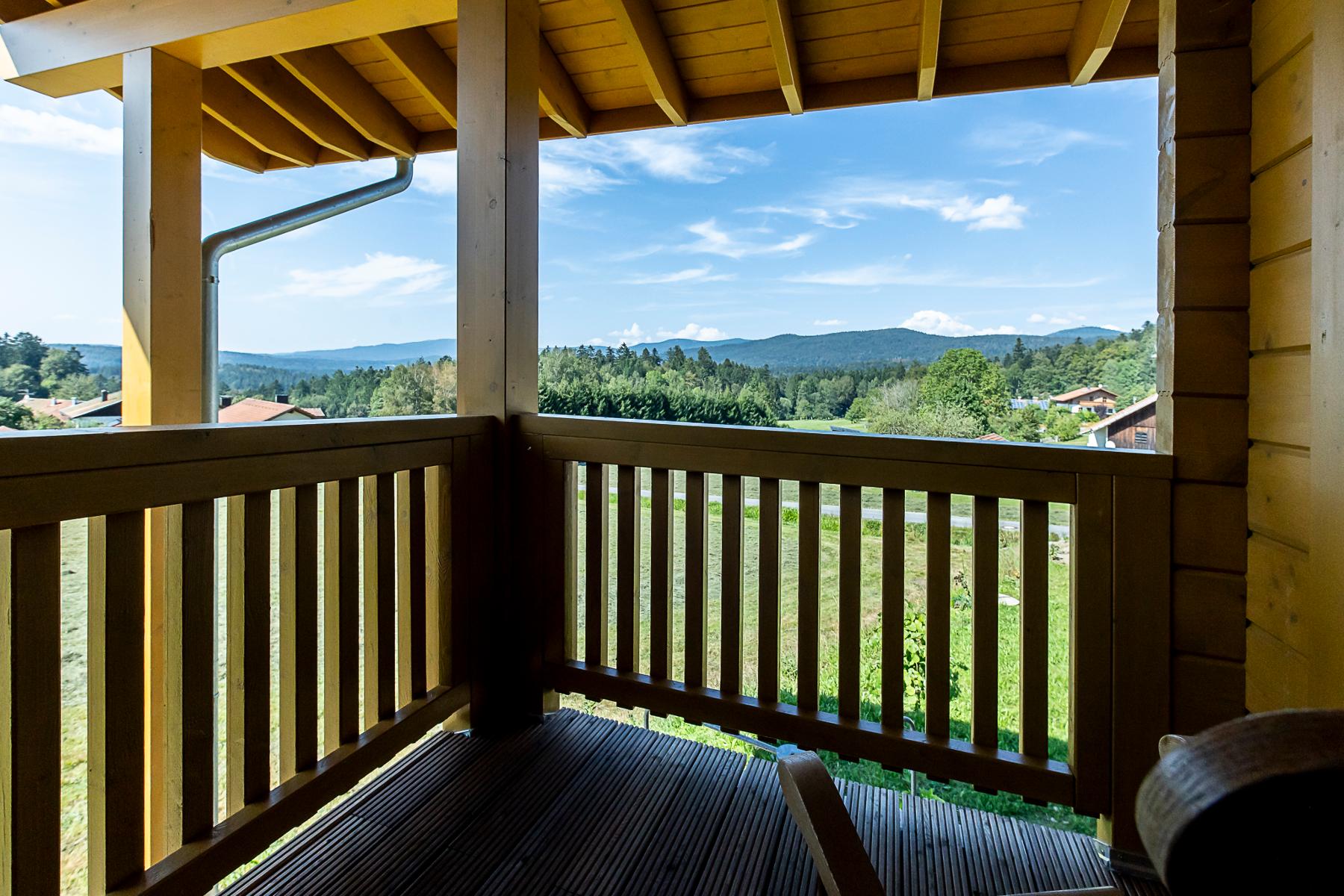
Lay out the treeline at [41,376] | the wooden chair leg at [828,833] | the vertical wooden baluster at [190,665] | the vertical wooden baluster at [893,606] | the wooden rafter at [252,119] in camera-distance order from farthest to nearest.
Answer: the wooden rafter at [252,119] → the treeline at [41,376] → the vertical wooden baluster at [893,606] → the vertical wooden baluster at [190,665] → the wooden chair leg at [828,833]

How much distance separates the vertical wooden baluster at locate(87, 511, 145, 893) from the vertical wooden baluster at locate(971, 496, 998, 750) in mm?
1619

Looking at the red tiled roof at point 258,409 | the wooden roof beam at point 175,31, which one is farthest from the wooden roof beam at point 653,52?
the red tiled roof at point 258,409

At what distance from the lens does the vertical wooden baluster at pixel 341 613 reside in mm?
1487

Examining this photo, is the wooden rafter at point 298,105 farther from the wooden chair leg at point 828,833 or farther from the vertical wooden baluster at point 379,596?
the wooden chair leg at point 828,833

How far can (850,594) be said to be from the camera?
158 cm

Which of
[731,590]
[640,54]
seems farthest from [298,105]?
[731,590]

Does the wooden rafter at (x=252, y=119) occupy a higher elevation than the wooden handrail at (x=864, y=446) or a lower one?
higher

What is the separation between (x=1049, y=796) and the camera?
4.56ft

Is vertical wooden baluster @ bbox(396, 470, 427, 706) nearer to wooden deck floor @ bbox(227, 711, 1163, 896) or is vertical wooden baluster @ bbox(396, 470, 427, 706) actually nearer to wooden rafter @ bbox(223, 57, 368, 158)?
wooden deck floor @ bbox(227, 711, 1163, 896)

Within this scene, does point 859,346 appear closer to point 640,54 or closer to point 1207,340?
point 640,54

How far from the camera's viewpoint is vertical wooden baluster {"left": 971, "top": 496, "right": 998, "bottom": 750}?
1.44 m

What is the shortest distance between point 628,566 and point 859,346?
2.23m

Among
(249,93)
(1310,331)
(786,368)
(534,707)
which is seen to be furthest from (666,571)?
(249,93)

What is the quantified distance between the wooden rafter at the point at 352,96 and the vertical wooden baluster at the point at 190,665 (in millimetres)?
2044
